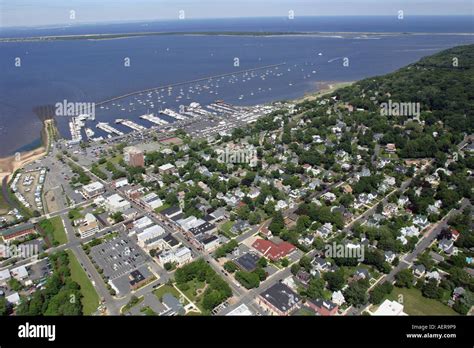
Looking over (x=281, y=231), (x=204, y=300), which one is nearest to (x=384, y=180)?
(x=281, y=231)

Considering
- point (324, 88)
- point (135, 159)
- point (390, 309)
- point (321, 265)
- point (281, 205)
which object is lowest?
point (390, 309)

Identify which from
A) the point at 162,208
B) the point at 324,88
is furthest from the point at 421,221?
the point at 324,88

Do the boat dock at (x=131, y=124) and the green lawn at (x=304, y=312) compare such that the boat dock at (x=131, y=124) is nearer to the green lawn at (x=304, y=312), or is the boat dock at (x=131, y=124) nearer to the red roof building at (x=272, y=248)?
the red roof building at (x=272, y=248)

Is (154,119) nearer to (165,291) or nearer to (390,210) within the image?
(165,291)

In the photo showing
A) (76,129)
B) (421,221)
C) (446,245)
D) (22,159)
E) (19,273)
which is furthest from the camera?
(76,129)

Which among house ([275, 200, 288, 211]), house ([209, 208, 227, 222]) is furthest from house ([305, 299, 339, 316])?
house ([209, 208, 227, 222])

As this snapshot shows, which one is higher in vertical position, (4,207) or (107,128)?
(107,128)

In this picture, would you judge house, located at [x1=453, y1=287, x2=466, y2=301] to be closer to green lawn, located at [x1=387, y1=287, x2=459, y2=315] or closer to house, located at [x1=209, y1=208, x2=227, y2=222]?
green lawn, located at [x1=387, y1=287, x2=459, y2=315]
